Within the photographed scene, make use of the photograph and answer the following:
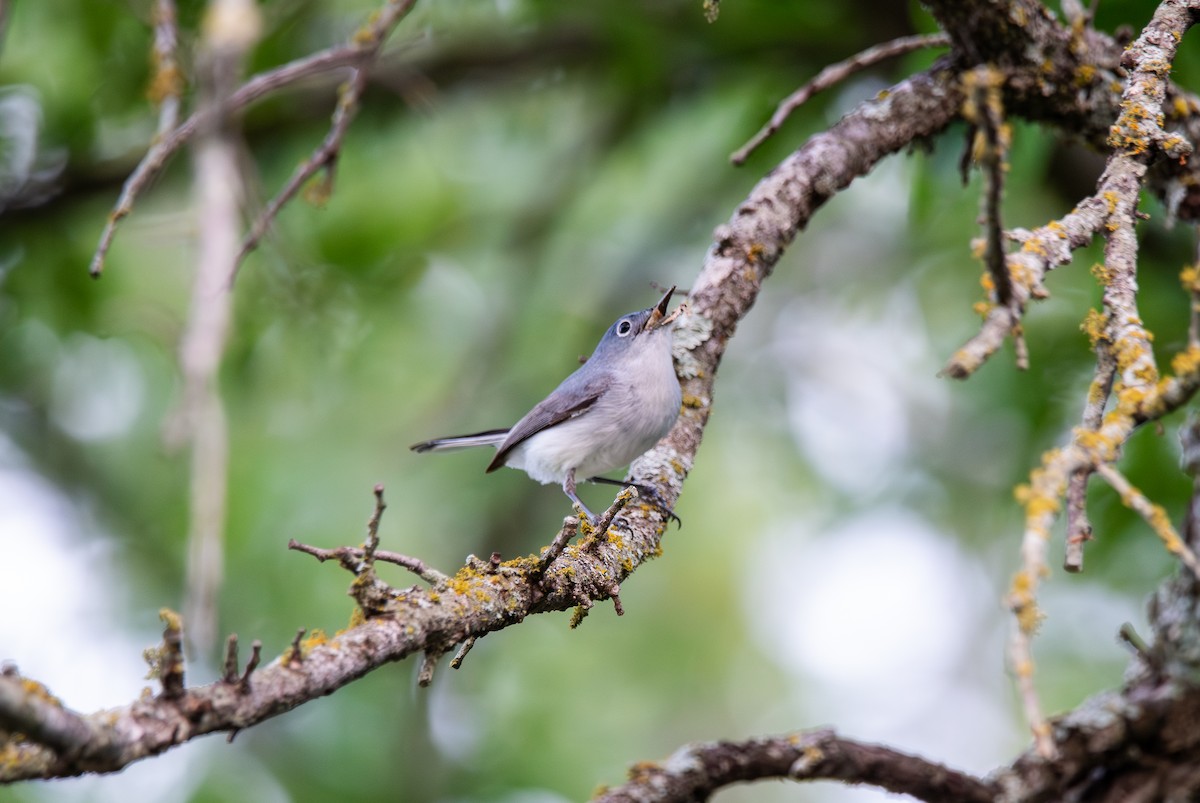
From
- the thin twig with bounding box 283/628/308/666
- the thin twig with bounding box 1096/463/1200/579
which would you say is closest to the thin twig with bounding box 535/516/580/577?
the thin twig with bounding box 283/628/308/666

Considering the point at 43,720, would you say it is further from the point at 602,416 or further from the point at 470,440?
the point at 470,440

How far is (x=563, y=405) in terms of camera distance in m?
4.59

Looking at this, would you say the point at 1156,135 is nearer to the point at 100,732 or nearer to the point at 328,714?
the point at 100,732

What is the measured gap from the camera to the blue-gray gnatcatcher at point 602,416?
159 inches

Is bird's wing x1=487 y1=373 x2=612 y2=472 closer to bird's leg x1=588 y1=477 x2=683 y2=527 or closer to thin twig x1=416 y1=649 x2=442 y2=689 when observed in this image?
bird's leg x1=588 y1=477 x2=683 y2=527

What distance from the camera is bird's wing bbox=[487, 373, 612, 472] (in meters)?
4.54

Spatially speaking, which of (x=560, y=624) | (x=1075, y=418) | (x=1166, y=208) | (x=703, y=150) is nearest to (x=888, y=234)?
(x=703, y=150)

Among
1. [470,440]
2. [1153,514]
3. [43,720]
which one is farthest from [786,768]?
[470,440]

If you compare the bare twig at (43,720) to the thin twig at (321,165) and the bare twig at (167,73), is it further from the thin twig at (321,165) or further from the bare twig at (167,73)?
the bare twig at (167,73)

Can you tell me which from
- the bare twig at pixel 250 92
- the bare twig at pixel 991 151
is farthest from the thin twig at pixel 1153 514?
the bare twig at pixel 250 92

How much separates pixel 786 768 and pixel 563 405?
108 inches

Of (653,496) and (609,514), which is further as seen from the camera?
(653,496)

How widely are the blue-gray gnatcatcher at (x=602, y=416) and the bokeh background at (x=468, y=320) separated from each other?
2.57 feet

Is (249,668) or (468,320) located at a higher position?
(468,320)
